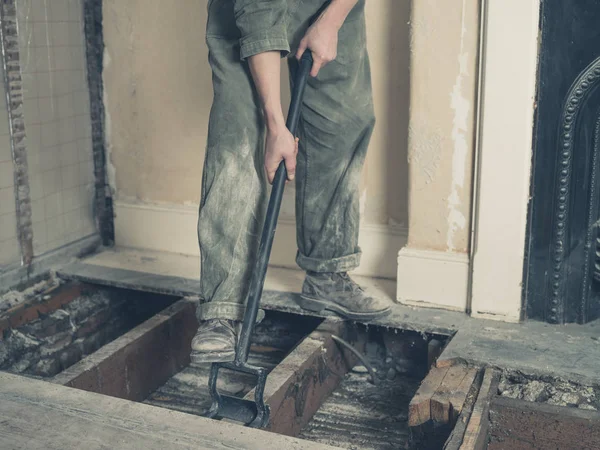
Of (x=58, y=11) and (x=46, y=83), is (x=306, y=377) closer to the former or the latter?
(x=46, y=83)

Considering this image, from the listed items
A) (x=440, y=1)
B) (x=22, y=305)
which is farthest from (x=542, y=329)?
(x=22, y=305)

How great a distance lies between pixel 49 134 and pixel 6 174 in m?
0.27

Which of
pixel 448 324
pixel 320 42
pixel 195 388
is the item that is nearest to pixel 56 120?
pixel 195 388

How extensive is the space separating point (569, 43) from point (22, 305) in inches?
77.6

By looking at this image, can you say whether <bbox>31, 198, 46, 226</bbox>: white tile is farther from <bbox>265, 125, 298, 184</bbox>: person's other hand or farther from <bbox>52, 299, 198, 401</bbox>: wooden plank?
<bbox>265, 125, 298, 184</bbox>: person's other hand

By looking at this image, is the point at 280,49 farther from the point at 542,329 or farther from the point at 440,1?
the point at 542,329

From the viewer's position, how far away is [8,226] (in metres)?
2.87

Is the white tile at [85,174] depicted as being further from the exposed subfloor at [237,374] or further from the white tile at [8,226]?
the exposed subfloor at [237,374]

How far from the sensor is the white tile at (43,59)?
291 cm

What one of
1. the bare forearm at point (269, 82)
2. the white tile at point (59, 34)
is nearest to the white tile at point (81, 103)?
the white tile at point (59, 34)

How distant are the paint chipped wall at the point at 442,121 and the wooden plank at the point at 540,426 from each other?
681 mm

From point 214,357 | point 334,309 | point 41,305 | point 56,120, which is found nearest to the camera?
point 214,357

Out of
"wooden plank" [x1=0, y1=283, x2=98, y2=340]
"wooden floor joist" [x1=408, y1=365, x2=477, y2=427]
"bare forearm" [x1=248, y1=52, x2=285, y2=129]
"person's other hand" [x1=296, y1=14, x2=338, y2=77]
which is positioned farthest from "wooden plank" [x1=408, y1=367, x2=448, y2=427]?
"wooden plank" [x1=0, y1=283, x2=98, y2=340]

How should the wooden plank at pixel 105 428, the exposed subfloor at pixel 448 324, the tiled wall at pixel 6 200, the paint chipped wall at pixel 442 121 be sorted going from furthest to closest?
1. the tiled wall at pixel 6 200
2. the paint chipped wall at pixel 442 121
3. the exposed subfloor at pixel 448 324
4. the wooden plank at pixel 105 428
